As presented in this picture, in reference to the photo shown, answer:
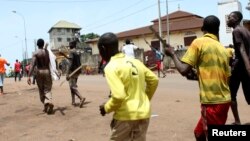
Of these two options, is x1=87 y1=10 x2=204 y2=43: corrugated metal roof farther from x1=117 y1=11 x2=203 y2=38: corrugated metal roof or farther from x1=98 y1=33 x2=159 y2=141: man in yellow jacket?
x1=98 y1=33 x2=159 y2=141: man in yellow jacket

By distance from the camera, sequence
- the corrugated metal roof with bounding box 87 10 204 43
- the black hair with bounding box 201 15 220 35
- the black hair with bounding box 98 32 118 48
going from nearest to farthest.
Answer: the black hair with bounding box 98 32 118 48 → the black hair with bounding box 201 15 220 35 → the corrugated metal roof with bounding box 87 10 204 43

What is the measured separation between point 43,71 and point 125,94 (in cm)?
703

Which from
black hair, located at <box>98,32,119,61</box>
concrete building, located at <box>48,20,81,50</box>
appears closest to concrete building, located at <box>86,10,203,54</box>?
black hair, located at <box>98,32,119,61</box>

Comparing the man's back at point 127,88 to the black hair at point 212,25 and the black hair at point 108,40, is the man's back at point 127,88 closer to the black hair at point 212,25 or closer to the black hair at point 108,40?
the black hair at point 108,40

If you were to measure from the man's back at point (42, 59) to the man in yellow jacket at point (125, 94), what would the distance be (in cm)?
655

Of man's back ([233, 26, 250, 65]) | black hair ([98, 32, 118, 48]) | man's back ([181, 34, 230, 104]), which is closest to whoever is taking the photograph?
black hair ([98, 32, 118, 48])

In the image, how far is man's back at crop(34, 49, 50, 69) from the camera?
1064 cm

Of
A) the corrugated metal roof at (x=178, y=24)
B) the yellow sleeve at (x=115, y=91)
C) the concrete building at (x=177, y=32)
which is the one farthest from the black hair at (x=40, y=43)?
the corrugated metal roof at (x=178, y=24)

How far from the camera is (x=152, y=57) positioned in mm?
33688

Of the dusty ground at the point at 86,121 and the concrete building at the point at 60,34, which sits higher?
the concrete building at the point at 60,34

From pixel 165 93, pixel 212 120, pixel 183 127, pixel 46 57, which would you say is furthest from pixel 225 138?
pixel 165 93

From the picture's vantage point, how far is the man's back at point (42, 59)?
10641 mm

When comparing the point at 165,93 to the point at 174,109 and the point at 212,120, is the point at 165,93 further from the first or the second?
the point at 212,120

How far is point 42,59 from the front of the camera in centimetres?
1066
